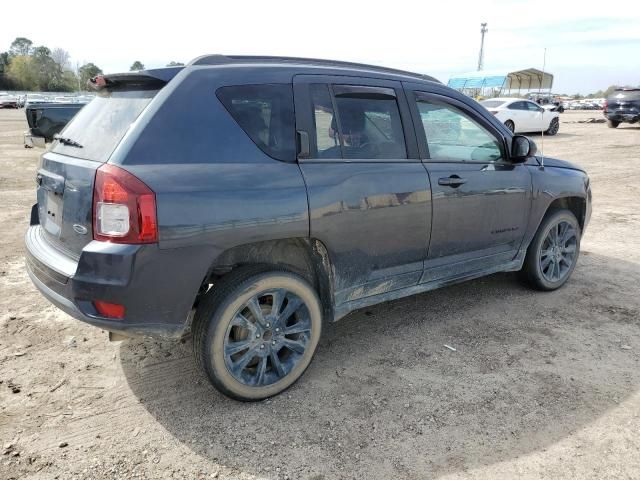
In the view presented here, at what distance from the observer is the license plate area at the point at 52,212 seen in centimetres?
294

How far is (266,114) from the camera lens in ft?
9.95

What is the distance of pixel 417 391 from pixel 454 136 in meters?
1.92

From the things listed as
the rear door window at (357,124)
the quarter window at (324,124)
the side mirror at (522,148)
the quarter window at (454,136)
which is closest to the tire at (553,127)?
the side mirror at (522,148)

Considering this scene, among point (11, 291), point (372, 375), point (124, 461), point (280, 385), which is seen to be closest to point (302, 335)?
point (280, 385)

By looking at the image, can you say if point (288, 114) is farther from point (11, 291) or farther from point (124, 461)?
point (11, 291)

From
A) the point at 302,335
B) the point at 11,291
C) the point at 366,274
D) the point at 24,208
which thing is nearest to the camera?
the point at 302,335

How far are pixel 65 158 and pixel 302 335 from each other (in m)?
1.72

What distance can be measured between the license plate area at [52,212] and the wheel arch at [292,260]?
877mm

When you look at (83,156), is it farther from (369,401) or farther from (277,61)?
(369,401)

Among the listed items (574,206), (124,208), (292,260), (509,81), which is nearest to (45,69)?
(509,81)

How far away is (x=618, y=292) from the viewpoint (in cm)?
484

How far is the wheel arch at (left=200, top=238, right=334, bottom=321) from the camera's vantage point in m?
2.97

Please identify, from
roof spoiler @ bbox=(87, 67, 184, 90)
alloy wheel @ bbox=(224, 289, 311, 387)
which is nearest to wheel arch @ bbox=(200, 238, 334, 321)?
alloy wheel @ bbox=(224, 289, 311, 387)

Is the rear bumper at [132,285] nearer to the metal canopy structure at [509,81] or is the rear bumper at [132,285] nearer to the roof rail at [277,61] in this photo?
the roof rail at [277,61]
